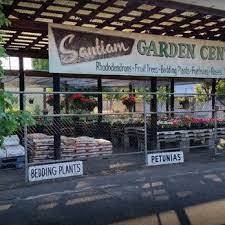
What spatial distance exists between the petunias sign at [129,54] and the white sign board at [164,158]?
7.33ft

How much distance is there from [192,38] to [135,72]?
2.26m

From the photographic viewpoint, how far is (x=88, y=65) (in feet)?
35.4

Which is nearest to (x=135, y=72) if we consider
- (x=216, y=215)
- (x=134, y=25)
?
(x=134, y=25)

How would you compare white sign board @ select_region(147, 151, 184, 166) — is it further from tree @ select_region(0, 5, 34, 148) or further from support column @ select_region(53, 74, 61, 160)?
tree @ select_region(0, 5, 34, 148)

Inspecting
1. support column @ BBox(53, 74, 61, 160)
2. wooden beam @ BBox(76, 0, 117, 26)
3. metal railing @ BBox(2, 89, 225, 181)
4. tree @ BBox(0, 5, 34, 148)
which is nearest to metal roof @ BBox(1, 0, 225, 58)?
wooden beam @ BBox(76, 0, 117, 26)

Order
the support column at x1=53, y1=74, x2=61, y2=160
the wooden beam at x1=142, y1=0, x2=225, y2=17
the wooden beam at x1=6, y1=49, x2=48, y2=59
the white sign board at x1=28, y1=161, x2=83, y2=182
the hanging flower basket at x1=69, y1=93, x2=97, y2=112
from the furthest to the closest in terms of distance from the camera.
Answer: the hanging flower basket at x1=69, y1=93, x2=97, y2=112, the wooden beam at x1=6, y1=49, x2=48, y2=59, the support column at x1=53, y1=74, x2=61, y2=160, the white sign board at x1=28, y1=161, x2=83, y2=182, the wooden beam at x1=142, y1=0, x2=225, y2=17

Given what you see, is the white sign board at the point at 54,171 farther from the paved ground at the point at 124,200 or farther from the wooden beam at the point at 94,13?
the wooden beam at the point at 94,13

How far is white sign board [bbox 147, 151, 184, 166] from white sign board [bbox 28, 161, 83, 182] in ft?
7.03

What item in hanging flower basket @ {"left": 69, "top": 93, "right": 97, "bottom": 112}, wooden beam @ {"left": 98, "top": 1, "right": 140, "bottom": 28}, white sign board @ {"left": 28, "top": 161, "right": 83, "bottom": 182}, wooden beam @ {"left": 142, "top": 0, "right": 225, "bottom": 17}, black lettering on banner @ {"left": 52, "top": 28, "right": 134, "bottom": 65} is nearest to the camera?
wooden beam @ {"left": 142, "top": 0, "right": 225, "bottom": 17}

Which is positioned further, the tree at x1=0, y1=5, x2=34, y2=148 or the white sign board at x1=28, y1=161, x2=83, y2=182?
the white sign board at x1=28, y1=161, x2=83, y2=182

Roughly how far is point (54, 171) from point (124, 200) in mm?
2271

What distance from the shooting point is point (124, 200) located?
25.0ft

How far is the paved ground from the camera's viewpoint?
6480 millimetres

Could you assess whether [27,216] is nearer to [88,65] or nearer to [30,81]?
[88,65]
